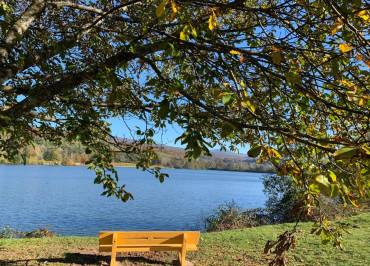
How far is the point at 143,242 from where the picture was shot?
28.2ft

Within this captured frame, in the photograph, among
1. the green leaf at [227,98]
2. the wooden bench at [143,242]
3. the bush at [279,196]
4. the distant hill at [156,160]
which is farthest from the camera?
the bush at [279,196]

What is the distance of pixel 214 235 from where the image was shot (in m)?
12.8

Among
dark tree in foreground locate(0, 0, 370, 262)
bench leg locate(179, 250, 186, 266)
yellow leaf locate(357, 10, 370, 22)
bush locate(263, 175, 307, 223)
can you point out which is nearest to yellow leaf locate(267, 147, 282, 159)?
dark tree in foreground locate(0, 0, 370, 262)

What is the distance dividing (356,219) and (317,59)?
11953 mm

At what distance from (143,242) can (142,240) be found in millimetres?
41

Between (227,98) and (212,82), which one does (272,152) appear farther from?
(212,82)

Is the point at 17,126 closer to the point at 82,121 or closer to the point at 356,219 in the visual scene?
the point at 82,121

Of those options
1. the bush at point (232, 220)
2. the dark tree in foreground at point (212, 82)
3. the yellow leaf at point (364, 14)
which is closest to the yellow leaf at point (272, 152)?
the dark tree in foreground at point (212, 82)

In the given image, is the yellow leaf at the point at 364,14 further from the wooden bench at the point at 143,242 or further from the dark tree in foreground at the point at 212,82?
the wooden bench at the point at 143,242

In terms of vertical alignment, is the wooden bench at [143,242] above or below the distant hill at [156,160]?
below

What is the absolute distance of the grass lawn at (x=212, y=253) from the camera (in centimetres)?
895

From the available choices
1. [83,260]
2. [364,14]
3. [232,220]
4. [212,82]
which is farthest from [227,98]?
[232,220]

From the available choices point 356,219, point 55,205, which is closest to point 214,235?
point 356,219

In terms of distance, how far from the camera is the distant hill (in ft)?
22.1
